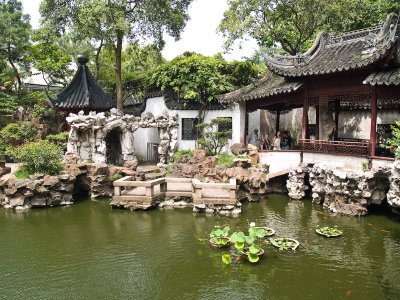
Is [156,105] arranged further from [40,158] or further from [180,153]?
[40,158]

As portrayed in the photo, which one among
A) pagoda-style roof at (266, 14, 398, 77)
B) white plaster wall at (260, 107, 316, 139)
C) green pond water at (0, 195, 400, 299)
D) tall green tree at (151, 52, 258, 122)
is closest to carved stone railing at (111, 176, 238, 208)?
green pond water at (0, 195, 400, 299)

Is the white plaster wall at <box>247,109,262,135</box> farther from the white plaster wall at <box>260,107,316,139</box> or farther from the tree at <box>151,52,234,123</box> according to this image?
the tree at <box>151,52,234,123</box>

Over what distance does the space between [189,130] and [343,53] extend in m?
9.40

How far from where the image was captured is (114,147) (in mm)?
19250

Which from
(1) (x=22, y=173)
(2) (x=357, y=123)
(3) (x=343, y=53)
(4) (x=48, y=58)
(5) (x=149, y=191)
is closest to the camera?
(5) (x=149, y=191)

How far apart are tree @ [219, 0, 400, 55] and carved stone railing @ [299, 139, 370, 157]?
8893 millimetres

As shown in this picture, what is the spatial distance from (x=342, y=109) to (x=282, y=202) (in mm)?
8733

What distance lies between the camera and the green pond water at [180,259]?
731cm

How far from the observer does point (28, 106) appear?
22.6 meters

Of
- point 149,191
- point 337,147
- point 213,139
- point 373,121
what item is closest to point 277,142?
point 213,139

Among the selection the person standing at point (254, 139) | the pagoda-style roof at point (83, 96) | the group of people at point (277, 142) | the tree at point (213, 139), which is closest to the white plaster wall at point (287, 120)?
the person standing at point (254, 139)

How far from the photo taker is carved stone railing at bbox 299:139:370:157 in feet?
41.8

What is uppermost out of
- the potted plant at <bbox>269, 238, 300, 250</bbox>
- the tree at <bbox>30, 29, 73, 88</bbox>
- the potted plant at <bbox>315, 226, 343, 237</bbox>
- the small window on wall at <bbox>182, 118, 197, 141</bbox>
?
the tree at <bbox>30, 29, 73, 88</bbox>

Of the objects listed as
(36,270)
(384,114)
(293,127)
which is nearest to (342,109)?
(384,114)
